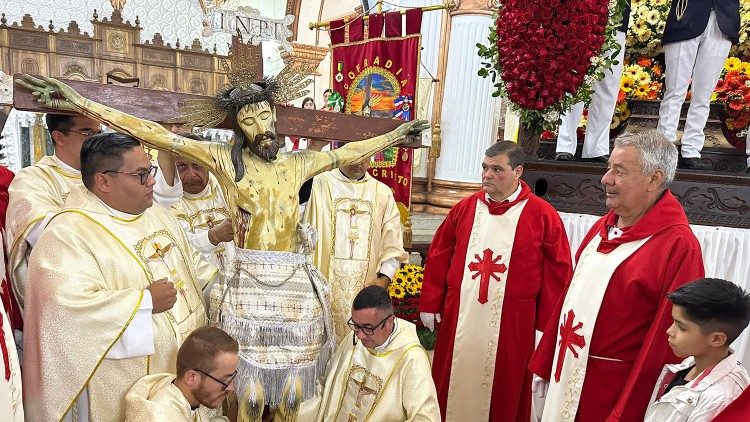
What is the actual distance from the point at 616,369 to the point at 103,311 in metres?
2.38

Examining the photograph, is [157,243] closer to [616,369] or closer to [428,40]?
[616,369]

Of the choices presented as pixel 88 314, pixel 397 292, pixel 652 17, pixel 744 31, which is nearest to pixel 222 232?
pixel 88 314

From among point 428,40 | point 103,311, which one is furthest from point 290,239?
point 428,40

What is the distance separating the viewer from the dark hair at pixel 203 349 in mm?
2207

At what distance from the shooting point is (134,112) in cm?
263

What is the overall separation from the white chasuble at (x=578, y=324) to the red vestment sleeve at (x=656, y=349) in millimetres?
228

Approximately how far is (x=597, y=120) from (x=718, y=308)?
346 cm

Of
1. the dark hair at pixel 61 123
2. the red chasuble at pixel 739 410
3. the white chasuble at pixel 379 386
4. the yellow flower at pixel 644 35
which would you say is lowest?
the white chasuble at pixel 379 386

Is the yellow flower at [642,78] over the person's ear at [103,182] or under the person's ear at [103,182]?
over

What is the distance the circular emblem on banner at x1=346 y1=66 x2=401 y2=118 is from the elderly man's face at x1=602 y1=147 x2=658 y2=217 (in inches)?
173

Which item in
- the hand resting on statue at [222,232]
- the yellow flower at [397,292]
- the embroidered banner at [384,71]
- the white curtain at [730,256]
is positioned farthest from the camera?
the embroidered banner at [384,71]

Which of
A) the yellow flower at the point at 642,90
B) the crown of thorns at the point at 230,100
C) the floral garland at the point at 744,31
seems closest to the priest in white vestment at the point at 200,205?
the crown of thorns at the point at 230,100

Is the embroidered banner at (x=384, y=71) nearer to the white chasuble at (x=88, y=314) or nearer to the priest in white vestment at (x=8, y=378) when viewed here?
the white chasuble at (x=88, y=314)

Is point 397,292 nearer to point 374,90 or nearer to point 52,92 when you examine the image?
point 374,90
